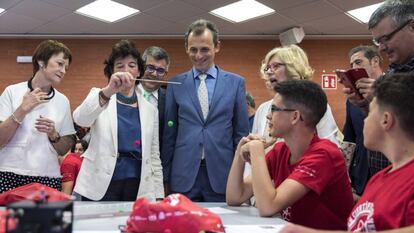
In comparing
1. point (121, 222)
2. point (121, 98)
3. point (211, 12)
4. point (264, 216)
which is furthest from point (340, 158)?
point (211, 12)

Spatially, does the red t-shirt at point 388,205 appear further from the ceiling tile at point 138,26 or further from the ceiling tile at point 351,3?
the ceiling tile at point 138,26

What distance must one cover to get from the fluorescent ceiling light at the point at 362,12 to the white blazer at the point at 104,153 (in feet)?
14.7

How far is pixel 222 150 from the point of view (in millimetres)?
2338

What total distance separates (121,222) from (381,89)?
990mm

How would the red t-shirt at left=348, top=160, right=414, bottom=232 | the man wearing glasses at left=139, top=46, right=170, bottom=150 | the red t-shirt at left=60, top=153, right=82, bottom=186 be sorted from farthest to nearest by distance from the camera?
the red t-shirt at left=60, top=153, right=82, bottom=186
the man wearing glasses at left=139, top=46, right=170, bottom=150
the red t-shirt at left=348, top=160, right=414, bottom=232

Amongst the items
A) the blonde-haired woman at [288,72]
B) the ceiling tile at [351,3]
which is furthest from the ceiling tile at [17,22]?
the blonde-haired woman at [288,72]

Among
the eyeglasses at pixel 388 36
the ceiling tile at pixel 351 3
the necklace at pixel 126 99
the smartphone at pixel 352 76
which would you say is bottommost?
the necklace at pixel 126 99

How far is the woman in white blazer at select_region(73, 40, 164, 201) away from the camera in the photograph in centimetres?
214

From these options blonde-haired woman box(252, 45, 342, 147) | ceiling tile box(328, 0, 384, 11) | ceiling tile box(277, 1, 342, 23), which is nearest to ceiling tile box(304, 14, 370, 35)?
ceiling tile box(277, 1, 342, 23)

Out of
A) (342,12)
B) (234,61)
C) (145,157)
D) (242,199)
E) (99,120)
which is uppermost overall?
(342,12)

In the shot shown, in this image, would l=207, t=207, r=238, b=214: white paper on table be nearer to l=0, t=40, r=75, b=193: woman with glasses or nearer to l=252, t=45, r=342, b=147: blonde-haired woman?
l=252, t=45, r=342, b=147: blonde-haired woman

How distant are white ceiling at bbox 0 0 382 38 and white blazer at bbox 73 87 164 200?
3612 millimetres

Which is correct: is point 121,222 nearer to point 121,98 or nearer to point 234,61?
point 121,98

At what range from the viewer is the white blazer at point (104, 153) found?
2.15 metres
